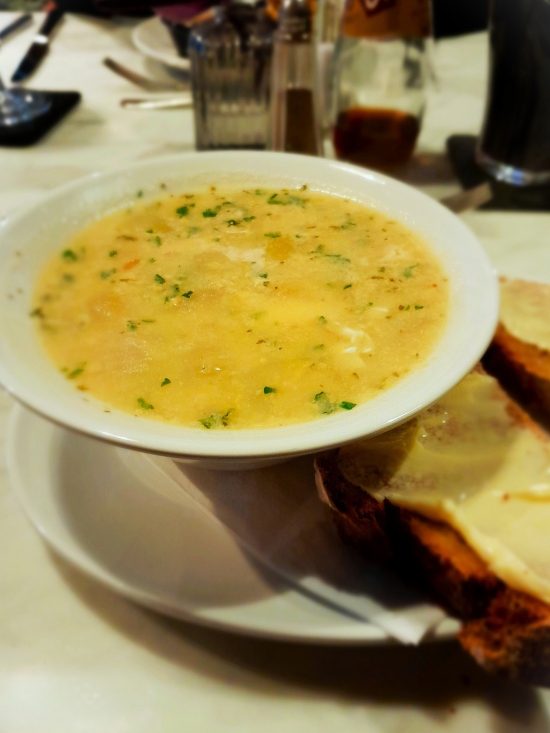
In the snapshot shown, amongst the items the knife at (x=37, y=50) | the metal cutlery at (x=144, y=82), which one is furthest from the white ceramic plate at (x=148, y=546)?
the knife at (x=37, y=50)

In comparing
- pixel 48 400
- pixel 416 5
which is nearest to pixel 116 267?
pixel 48 400

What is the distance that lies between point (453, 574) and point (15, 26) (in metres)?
4.18

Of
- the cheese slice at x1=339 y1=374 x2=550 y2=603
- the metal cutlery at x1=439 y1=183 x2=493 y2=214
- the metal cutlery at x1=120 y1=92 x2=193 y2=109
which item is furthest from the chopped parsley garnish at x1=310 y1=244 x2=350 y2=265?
the metal cutlery at x1=120 y1=92 x2=193 y2=109

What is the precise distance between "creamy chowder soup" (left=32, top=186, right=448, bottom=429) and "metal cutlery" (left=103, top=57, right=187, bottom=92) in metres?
1.93

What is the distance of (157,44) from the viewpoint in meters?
3.25

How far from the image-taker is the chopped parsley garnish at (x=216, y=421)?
0.83m

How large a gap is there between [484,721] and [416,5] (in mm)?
2080

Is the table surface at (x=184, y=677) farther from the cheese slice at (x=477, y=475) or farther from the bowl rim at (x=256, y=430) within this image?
the bowl rim at (x=256, y=430)

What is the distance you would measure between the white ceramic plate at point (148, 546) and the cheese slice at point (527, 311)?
744mm

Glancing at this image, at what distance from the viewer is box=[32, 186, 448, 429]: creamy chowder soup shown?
0.89 meters

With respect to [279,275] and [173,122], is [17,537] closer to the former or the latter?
[279,275]

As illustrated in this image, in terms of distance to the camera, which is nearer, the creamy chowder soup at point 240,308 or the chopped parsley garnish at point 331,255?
the creamy chowder soup at point 240,308

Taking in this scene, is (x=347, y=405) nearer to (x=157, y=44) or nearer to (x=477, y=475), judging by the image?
(x=477, y=475)

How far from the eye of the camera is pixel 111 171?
1310mm
